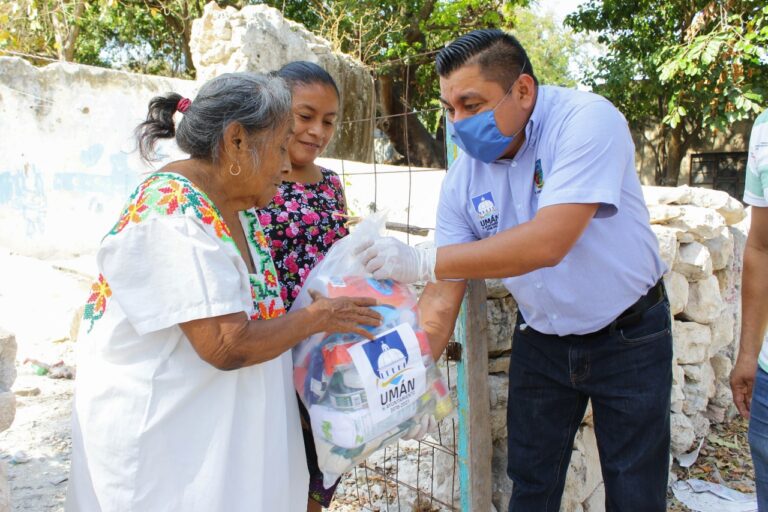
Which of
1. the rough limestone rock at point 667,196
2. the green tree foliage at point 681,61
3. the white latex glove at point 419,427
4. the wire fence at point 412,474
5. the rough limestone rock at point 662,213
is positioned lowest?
the wire fence at point 412,474

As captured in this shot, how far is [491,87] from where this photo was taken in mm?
1762

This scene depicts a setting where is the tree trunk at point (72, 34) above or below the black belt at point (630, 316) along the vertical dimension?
above

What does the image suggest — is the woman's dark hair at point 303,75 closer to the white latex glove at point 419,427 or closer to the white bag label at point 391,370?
the white bag label at point 391,370

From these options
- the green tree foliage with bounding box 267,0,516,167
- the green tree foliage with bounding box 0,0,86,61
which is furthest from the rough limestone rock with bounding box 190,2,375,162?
the green tree foliage with bounding box 0,0,86,61

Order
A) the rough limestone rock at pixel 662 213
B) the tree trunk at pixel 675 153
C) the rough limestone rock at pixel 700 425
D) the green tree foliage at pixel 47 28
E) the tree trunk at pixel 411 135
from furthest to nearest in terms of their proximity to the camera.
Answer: the tree trunk at pixel 411 135 → the tree trunk at pixel 675 153 → the green tree foliage at pixel 47 28 → the rough limestone rock at pixel 700 425 → the rough limestone rock at pixel 662 213

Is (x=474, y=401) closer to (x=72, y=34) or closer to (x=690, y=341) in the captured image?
(x=690, y=341)

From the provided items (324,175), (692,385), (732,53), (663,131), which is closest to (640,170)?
(663,131)

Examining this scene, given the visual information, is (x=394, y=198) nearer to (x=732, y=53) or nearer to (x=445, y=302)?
(x=445, y=302)

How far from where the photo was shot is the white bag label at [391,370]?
146cm

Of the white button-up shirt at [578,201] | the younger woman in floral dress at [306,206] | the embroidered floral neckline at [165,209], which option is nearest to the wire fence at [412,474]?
the younger woman in floral dress at [306,206]

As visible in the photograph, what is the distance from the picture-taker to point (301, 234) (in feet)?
6.43

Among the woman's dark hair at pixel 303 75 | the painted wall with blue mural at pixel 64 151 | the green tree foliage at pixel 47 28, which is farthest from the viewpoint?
the green tree foliage at pixel 47 28

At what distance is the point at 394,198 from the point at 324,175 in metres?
3.18

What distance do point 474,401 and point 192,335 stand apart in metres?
1.23
